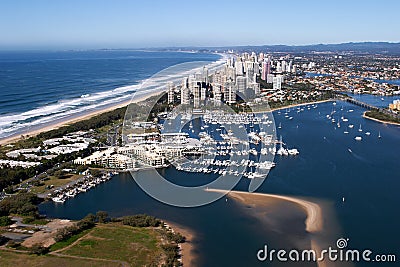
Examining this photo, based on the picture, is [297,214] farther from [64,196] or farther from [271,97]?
[271,97]

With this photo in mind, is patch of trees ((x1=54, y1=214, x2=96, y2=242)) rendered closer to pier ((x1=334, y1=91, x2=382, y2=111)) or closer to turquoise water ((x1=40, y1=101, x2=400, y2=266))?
turquoise water ((x1=40, y1=101, x2=400, y2=266))

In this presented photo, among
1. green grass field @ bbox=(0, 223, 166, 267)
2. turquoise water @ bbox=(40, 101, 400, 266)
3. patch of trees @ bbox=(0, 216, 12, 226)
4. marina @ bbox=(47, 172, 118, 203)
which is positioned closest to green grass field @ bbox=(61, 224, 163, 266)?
green grass field @ bbox=(0, 223, 166, 267)

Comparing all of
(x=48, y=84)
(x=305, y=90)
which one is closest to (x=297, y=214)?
(x=305, y=90)

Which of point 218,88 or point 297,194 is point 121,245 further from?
point 218,88

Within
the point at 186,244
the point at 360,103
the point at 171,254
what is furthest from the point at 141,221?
the point at 360,103

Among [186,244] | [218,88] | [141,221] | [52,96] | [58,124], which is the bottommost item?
[186,244]

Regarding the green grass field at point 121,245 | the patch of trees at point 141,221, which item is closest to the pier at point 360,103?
the patch of trees at point 141,221

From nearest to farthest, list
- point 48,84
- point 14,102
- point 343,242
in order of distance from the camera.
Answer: point 343,242 < point 14,102 < point 48,84
